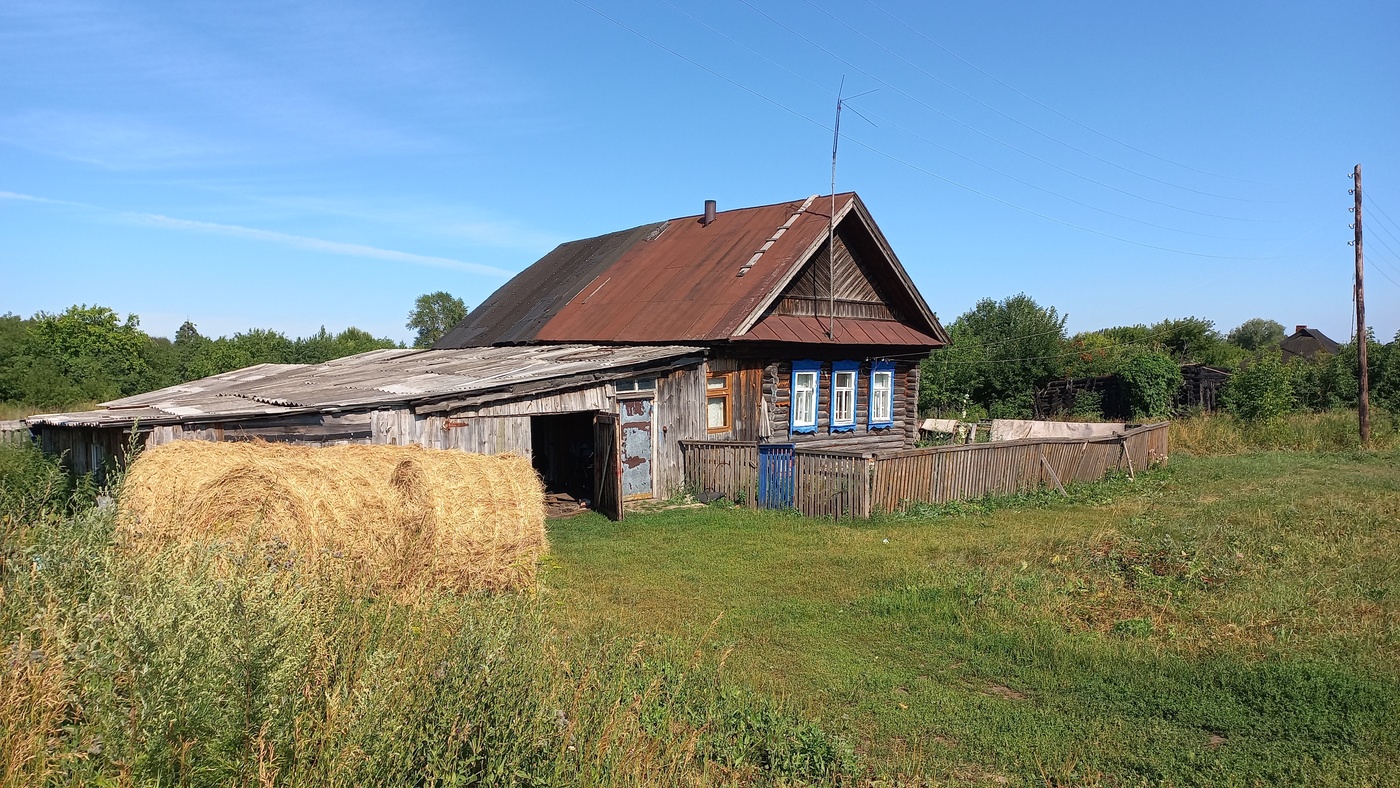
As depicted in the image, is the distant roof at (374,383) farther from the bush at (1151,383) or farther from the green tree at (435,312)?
the green tree at (435,312)

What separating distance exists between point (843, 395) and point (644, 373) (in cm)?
643

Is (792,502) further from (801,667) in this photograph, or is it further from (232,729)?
(232,729)

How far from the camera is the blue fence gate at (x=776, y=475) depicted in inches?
589

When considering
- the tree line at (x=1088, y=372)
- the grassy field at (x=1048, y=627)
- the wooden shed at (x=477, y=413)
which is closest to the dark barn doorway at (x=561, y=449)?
the wooden shed at (x=477, y=413)

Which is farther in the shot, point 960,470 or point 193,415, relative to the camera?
point 960,470

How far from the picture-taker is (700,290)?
64.2 ft

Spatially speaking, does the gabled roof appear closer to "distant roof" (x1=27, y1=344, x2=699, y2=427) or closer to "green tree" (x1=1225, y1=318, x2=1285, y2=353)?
"distant roof" (x1=27, y1=344, x2=699, y2=427)

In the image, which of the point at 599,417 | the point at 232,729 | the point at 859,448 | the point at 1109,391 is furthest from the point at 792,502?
the point at 1109,391

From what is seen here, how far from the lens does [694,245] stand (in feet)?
74.4

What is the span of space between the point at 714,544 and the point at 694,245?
1187cm

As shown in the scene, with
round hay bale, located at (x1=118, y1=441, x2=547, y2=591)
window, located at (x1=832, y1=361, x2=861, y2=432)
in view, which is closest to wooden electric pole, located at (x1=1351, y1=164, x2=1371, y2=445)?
window, located at (x1=832, y1=361, x2=861, y2=432)

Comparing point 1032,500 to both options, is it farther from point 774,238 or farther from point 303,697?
point 303,697

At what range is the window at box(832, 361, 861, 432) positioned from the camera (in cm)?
2030

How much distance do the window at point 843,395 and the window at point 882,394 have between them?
745 millimetres
